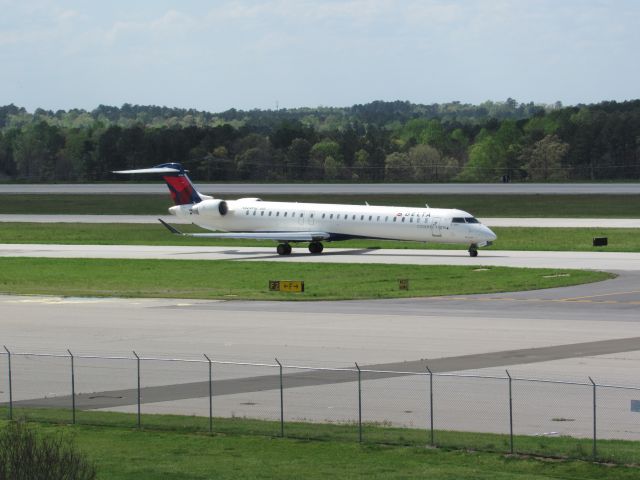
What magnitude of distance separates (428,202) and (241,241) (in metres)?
40.1

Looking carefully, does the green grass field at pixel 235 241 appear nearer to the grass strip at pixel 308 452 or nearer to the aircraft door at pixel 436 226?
the aircraft door at pixel 436 226

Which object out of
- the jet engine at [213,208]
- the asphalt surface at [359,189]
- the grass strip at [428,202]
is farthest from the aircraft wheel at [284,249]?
the asphalt surface at [359,189]

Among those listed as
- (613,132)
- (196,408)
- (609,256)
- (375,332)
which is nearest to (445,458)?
(196,408)

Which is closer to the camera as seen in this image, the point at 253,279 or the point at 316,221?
the point at 253,279

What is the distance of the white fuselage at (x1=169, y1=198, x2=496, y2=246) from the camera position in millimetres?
74375

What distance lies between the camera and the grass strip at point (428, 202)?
118375 millimetres

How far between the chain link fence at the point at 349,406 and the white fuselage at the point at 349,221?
38.9 m

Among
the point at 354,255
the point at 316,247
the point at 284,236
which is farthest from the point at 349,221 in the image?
the point at 284,236

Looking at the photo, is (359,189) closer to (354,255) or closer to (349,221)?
(349,221)

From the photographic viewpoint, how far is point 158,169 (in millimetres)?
87125

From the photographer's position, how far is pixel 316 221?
80250 millimetres

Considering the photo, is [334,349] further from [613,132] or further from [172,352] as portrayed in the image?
[613,132]

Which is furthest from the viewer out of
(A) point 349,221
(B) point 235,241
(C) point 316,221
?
(B) point 235,241

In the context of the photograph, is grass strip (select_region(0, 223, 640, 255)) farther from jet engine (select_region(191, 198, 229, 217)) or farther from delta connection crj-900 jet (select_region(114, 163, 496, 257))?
jet engine (select_region(191, 198, 229, 217))
